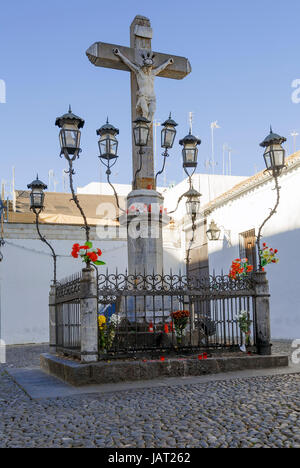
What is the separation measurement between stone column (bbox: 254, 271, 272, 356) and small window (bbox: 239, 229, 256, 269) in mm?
7495

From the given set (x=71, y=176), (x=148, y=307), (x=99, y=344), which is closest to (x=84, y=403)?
(x=99, y=344)

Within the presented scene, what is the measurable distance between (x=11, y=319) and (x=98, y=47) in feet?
37.6

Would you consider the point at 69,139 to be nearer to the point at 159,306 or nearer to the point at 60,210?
the point at 159,306

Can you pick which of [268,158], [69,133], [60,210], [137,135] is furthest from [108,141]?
[60,210]

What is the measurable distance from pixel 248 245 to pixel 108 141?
337 inches

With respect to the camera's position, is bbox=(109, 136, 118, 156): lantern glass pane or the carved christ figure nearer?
bbox=(109, 136, 118, 156): lantern glass pane

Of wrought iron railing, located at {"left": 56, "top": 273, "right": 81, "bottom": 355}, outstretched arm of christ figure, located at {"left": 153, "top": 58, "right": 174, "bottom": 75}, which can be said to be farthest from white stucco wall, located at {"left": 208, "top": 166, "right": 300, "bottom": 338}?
wrought iron railing, located at {"left": 56, "top": 273, "right": 81, "bottom": 355}

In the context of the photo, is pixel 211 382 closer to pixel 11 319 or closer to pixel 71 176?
pixel 71 176

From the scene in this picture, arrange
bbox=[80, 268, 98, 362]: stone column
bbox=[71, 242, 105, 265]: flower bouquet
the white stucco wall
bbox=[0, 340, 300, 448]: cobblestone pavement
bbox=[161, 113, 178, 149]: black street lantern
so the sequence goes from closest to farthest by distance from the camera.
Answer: bbox=[0, 340, 300, 448]: cobblestone pavement < bbox=[80, 268, 98, 362]: stone column < bbox=[71, 242, 105, 265]: flower bouquet < bbox=[161, 113, 178, 149]: black street lantern < the white stucco wall

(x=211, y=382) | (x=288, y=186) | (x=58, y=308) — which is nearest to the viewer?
(x=211, y=382)

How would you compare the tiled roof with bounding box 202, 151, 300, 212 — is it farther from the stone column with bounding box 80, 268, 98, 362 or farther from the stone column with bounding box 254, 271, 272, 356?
the stone column with bounding box 80, 268, 98, 362

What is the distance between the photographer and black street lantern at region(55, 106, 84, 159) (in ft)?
25.6

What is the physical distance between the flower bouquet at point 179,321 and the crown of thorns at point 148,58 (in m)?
4.92

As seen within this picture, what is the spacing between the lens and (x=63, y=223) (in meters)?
19.2
